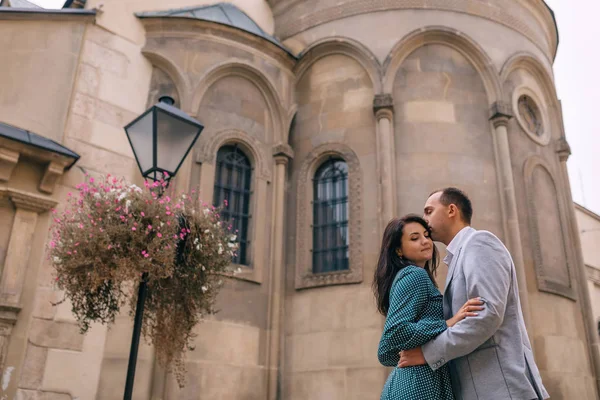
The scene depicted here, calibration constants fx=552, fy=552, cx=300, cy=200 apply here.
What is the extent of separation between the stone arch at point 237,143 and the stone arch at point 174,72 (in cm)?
84

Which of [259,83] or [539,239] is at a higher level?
[259,83]

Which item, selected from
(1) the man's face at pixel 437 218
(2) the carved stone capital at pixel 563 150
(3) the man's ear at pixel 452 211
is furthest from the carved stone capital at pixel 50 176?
(2) the carved stone capital at pixel 563 150

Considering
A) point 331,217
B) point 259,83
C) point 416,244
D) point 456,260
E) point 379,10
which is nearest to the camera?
point 456,260

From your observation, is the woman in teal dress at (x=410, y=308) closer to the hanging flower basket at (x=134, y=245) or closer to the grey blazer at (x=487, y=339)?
the grey blazer at (x=487, y=339)

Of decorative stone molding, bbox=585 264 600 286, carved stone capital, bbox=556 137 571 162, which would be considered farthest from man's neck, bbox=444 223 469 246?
decorative stone molding, bbox=585 264 600 286

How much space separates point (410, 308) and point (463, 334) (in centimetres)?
28

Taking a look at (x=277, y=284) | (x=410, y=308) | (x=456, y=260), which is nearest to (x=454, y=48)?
(x=277, y=284)

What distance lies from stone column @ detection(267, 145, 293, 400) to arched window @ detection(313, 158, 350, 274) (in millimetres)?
746

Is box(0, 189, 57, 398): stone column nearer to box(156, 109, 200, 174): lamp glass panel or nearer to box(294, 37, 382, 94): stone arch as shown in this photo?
box(156, 109, 200, 174): lamp glass panel

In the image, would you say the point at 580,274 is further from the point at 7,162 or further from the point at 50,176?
the point at 7,162

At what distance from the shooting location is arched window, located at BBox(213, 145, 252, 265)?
1101 cm

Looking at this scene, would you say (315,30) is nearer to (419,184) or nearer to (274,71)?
(274,71)

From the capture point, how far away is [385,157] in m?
11.1

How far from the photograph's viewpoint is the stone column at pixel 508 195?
1057 cm
